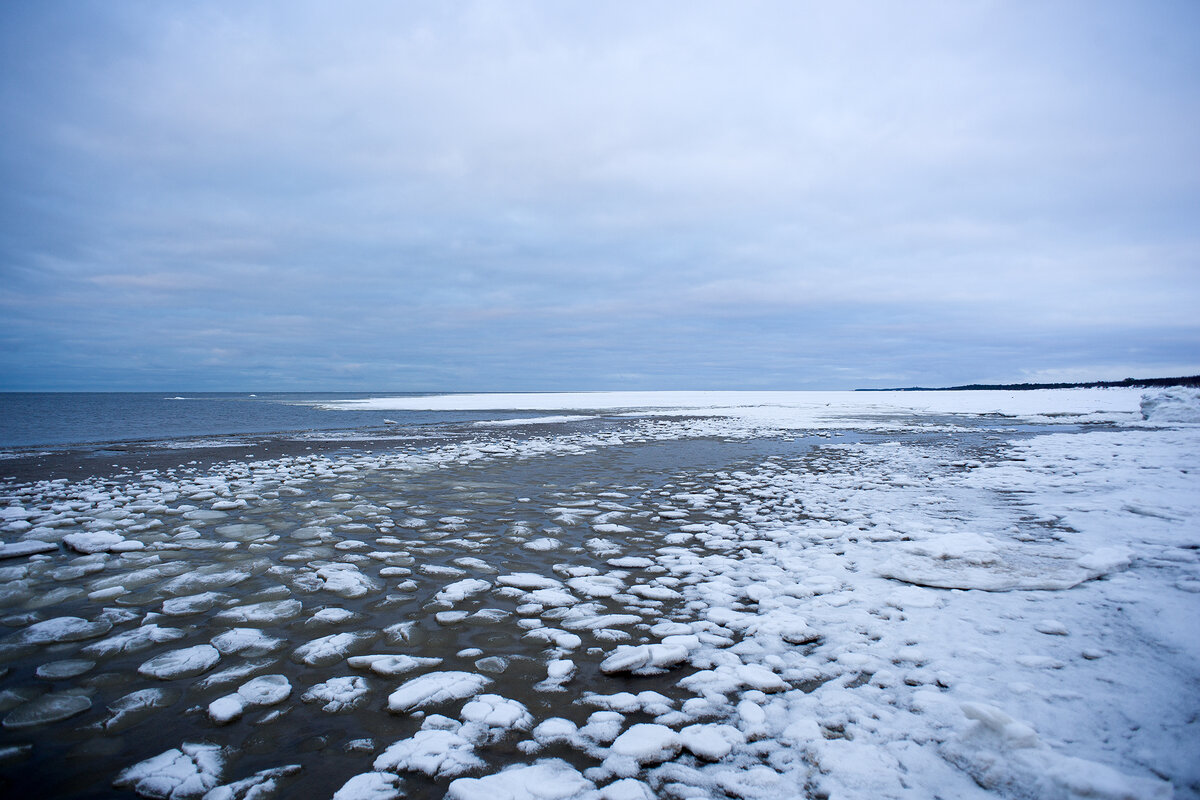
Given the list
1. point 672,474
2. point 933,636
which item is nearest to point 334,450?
point 672,474

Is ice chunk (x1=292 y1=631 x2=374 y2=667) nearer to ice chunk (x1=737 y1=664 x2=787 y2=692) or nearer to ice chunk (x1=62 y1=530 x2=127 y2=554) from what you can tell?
ice chunk (x1=737 y1=664 x2=787 y2=692)

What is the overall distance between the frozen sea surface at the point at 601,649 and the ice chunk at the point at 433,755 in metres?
0.01

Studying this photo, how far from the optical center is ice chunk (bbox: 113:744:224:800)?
1.69 m

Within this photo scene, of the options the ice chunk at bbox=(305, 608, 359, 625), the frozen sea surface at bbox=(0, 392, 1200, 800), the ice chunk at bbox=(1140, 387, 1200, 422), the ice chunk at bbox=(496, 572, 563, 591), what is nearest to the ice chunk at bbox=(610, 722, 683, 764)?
the frozen sea surface at bbox=(0, 392, 1200, 800)

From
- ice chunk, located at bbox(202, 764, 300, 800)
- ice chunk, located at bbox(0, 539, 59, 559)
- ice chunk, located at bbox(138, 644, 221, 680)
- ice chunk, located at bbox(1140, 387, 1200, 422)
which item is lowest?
ice chunk, located at bbox(202, 764, 300, 800)

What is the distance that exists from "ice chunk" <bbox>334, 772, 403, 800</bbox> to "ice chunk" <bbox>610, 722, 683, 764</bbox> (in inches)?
27.0

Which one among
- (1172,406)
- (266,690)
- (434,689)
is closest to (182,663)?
(266,690)

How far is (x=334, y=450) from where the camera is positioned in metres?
10.8

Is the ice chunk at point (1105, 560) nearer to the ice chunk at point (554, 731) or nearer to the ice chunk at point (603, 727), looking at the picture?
the ice chunk at point (603, 727)

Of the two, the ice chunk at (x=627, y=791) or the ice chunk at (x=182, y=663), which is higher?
the ice chunk at (x=182, y=663)

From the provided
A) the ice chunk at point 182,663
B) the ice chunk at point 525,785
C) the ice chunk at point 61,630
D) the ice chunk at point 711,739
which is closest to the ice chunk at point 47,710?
the ice chunk at point 182,663

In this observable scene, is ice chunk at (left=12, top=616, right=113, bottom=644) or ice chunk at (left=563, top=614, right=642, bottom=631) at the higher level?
ice chunk at (left=12, top=616, right=113, bottom=644)

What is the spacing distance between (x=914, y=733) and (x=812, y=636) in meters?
0.80

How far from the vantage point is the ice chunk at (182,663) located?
237 cm
